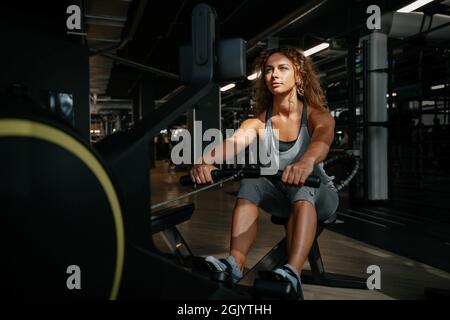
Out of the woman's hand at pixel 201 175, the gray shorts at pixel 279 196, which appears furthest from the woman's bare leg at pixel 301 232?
the woman's hand at pixel 201 175

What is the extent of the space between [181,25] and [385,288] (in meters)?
4.54

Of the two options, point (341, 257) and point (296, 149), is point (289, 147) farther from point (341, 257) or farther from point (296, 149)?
point (341, 257)

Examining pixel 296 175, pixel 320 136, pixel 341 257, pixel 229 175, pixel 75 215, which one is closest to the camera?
pixel 75 215

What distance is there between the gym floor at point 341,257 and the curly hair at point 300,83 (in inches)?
36.4

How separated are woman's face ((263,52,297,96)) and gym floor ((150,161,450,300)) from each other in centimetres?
98

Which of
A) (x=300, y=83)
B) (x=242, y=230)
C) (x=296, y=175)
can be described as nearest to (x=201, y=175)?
(x=296, y=175)

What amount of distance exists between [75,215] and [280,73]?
44.2 inches

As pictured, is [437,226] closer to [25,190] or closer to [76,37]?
[76,37]

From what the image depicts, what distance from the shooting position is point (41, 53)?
8.03 ft

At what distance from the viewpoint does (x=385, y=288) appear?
202 cm

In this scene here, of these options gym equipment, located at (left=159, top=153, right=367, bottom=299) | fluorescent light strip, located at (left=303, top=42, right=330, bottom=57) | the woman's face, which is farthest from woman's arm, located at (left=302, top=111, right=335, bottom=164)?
fluorescent light strip, located at (left=303, top=42, right=330, bottom=57)

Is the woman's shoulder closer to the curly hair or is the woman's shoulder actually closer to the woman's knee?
the curly hair
